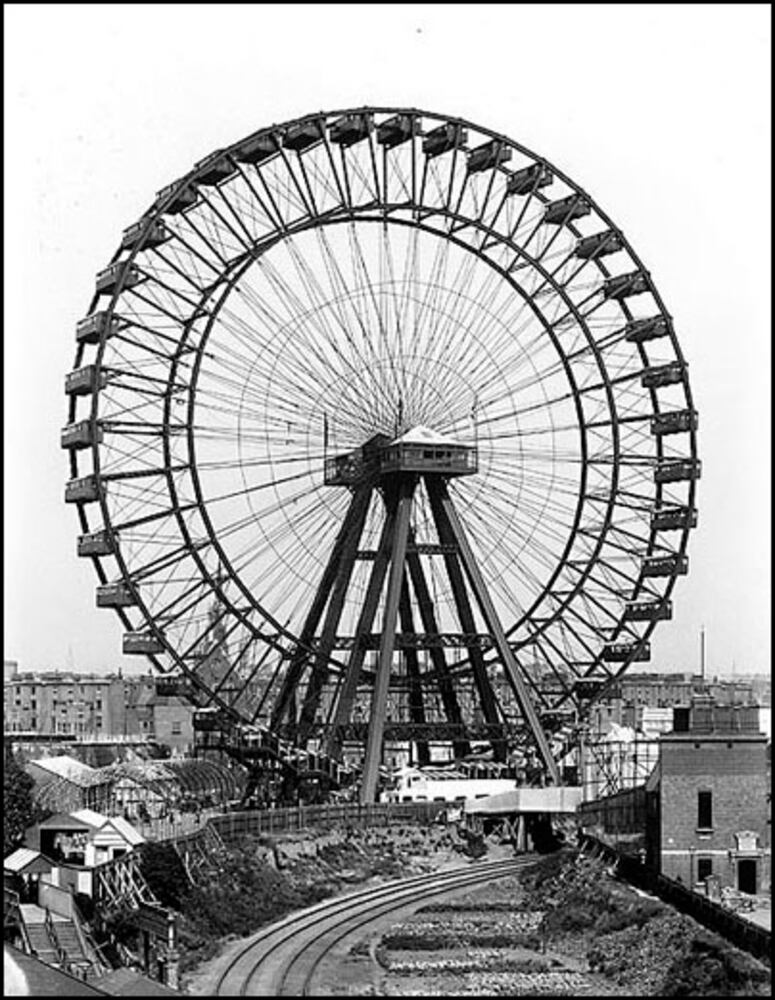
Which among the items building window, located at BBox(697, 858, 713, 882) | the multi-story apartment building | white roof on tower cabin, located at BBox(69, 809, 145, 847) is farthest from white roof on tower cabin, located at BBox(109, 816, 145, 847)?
the multi-story apartment building

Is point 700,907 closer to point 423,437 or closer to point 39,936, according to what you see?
point 39,936

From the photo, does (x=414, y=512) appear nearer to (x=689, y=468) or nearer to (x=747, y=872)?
(x=689, y=468)

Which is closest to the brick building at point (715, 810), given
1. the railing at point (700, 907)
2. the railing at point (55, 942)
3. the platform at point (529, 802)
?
the railing at point (700, 907)

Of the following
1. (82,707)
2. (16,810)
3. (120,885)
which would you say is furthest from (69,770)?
(82,707)

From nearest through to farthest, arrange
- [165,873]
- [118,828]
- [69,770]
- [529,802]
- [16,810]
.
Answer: [165,873], [118,828], [16,810], [529,802], [69,770]

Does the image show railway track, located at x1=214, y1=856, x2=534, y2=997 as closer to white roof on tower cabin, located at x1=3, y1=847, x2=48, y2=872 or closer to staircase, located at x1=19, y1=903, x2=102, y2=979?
staircase, located at x1=19, y1=903, x2=102, y2=979

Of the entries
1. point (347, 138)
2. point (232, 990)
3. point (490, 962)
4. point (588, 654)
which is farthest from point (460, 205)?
point (232, 990)
